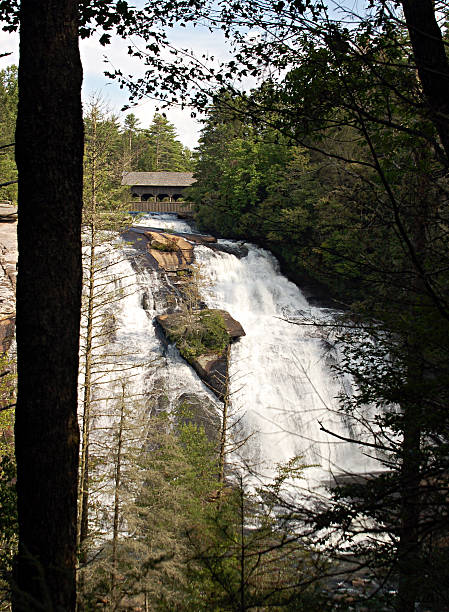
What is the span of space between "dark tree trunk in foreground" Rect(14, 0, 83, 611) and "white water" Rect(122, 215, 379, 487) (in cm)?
732

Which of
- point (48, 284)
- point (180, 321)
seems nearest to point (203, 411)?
point (180, 321)

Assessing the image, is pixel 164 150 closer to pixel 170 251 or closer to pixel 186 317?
pixel 170 251

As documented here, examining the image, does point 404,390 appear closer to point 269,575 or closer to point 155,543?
point 269,575

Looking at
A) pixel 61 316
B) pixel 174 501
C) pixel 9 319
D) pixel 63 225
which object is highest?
→ pixel 63 225

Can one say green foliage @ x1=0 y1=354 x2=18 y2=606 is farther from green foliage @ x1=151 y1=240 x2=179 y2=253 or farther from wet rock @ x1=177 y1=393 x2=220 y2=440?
green foliage @ x1=151 y1=240 x2=179 y2=253

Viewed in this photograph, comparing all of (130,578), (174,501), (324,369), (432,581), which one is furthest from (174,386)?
(432,581)

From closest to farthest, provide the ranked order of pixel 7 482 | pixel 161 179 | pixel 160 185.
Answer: pixel 7 482
pixel 160 185
pixel 161 179

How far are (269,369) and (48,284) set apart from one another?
42.7 feet

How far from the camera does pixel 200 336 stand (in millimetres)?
16266

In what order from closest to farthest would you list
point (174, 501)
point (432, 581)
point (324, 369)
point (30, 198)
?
point (432, 581), point (30, 198), point (174, 501), point (324, 369)

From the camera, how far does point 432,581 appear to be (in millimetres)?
2662

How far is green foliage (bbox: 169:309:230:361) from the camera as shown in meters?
15.7

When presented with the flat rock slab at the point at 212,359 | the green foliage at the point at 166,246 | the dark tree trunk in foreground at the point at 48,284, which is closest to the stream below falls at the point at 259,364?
the flat rock slab at the point at 212,359

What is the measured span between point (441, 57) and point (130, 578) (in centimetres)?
717
